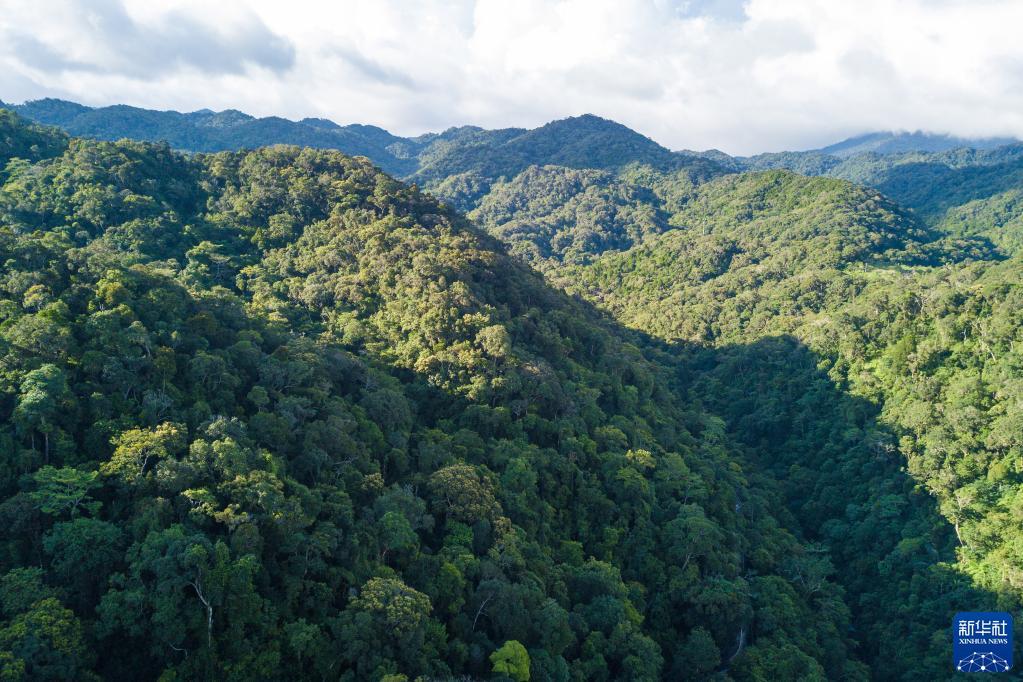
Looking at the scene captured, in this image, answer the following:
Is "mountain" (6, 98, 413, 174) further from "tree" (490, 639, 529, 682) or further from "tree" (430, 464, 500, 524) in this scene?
"tree" (490, 639, 529, 682)

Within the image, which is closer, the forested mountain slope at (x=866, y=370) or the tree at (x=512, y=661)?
the tree at (x=512, y=661)

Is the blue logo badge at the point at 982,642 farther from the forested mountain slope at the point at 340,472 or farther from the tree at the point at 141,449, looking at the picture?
the tree at the point at 141,449

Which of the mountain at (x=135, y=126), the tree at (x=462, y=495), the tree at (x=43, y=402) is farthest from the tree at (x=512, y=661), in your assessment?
the mountain at (x=135, y=126)

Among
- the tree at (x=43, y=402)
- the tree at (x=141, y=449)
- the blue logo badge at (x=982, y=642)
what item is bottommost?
the blue logo badge at (x=982, y=642)

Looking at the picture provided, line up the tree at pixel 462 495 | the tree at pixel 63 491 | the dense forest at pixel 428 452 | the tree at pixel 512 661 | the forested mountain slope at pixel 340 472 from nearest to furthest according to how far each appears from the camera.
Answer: the forested mountain slope at pixel 340 472, the tree at pixel 63 491, the dense forest at pixel 428 452, the tree at pixel 512 661, the tree at pixel 462 495

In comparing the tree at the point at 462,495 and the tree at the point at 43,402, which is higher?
the tree at the point at 43,402

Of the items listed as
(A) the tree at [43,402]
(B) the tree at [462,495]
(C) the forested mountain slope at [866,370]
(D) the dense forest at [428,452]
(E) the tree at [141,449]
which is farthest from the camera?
(C) the forested mountain slope at [866,370]

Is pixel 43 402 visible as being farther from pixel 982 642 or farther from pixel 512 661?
pixel 982 642
